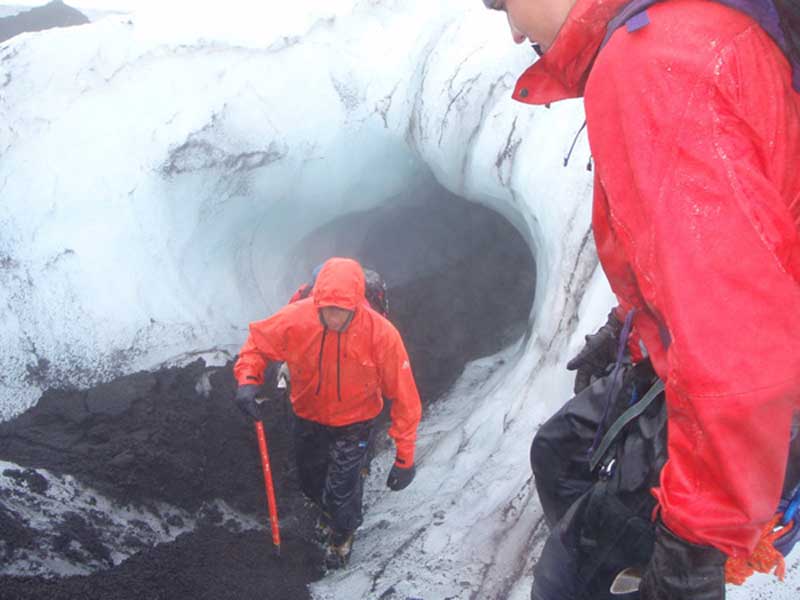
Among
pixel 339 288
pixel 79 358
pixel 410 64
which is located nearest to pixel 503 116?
pixel 410 64

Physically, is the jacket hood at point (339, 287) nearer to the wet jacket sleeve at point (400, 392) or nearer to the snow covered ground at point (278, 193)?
the wet jacket sleeve at point (400, 392)

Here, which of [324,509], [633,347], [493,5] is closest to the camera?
[493,5]

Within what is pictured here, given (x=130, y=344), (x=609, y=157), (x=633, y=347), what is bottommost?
(x=130, y=344)

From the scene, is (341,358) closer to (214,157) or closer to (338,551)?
(338,551)

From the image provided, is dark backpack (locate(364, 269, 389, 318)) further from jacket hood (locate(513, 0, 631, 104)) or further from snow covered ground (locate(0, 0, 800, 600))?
jacket hood (locate(513, 0, 631, 104))

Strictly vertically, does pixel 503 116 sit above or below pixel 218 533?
above

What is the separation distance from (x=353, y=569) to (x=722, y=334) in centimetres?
249

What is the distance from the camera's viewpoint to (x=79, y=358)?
3.30 metres

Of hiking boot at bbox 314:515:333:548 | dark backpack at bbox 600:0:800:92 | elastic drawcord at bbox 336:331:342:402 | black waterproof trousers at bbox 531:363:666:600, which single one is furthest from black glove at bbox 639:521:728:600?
hiking boot at bbox 314:515:333:548

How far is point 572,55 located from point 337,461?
8.10ft

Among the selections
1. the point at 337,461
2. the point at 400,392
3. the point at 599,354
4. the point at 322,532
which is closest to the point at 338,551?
the point at 322,532

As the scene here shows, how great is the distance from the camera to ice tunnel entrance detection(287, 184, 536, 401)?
4.91 meters

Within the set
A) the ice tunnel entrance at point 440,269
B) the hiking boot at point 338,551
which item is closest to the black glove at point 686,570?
the hiking boot at point 338,551

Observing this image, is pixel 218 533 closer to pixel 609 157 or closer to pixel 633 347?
pixel 633 347
